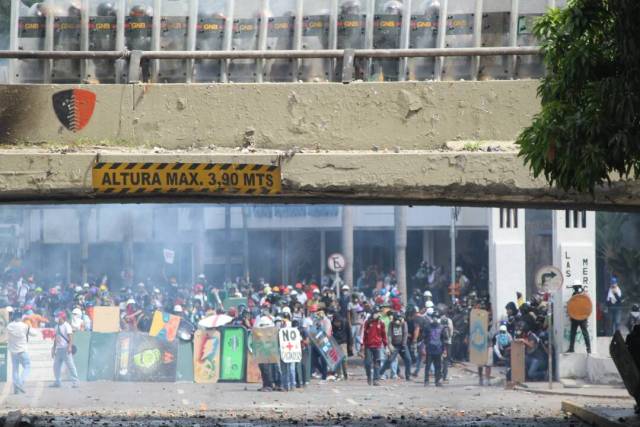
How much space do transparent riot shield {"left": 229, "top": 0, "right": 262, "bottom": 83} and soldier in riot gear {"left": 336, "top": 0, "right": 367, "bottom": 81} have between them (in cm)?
96

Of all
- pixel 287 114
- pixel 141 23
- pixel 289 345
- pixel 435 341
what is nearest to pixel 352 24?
pixel 287 114

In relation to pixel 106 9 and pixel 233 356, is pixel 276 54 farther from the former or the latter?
pixel 233 356

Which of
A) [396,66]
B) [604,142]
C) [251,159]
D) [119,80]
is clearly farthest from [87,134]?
[604,142]

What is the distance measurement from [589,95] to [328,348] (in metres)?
17.8

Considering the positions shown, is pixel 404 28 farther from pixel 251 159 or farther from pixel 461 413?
pixel 461 413

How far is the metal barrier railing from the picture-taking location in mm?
14914

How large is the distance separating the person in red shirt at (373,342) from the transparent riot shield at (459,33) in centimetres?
1198

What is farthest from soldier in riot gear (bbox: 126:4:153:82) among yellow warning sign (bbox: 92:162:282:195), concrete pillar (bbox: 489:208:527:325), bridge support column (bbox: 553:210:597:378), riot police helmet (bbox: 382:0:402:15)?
concrete pillar (bbox: 489:208:527:325)

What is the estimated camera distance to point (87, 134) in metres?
15.1

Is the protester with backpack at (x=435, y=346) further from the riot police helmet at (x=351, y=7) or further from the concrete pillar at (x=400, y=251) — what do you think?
the riot police helmet at (x=351, y=7)

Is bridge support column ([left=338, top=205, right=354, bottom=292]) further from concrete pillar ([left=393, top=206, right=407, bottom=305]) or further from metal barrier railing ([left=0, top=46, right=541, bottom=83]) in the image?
metal barrier railing ([left=0, top=46, right=541, bottom=83])

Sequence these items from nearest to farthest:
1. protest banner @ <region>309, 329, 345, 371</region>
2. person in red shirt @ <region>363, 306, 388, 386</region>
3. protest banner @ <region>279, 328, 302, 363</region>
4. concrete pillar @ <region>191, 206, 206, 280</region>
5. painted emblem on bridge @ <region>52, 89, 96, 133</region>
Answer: painted emblem on bridge @ <region>52, 89, 96, 133</region>, protest banner @ <region>279, 328, 302, 363</region>, person in red shirt @ <region>363, 306, 388, 386</region>, protest banner @ <region>309, 329, 345, 371</region>, concrete pillar @ <region>191, 206, 206, 280</region>

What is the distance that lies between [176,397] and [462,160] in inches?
448

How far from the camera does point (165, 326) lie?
2711 centimetres
